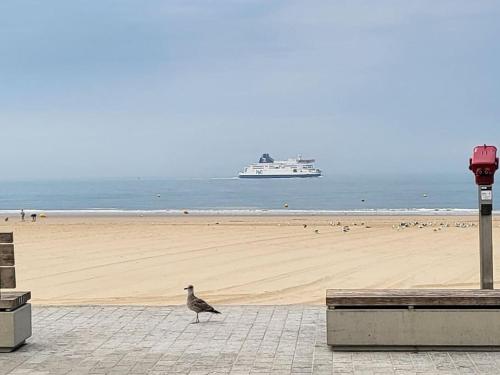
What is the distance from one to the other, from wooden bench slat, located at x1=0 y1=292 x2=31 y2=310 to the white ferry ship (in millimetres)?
169269

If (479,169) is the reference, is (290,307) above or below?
below

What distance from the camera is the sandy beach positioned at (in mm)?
12242

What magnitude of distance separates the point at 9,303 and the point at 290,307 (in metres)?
3.66

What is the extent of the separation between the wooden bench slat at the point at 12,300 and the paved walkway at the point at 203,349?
438 millimetres

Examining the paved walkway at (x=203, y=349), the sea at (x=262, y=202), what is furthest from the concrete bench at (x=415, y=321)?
the sea at (x=262, y=202)

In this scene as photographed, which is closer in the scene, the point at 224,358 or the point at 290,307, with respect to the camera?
the point at 224,358

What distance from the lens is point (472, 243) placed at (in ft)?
69.9

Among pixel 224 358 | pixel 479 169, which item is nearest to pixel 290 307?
pixel 224 358

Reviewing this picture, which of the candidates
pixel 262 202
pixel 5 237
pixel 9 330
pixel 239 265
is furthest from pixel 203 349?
pixel 262 202

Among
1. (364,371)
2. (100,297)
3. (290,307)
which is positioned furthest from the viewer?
(100,297)

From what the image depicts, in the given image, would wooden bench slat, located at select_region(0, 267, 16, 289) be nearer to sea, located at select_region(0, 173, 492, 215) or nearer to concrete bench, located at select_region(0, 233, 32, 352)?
concrete bench, located at select_region(0, 233, 32, 352)

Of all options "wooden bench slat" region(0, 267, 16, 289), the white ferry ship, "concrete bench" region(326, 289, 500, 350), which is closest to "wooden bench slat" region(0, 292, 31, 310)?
"wooden bench slat" region(0, 267, 16, 289)

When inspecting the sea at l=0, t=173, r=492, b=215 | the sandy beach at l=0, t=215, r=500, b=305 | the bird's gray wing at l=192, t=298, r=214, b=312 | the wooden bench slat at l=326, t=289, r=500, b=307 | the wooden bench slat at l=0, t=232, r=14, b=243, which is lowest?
the sea at l=0, t=173, r=492, b=215

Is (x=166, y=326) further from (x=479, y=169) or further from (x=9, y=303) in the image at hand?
(x=479, y=169)
